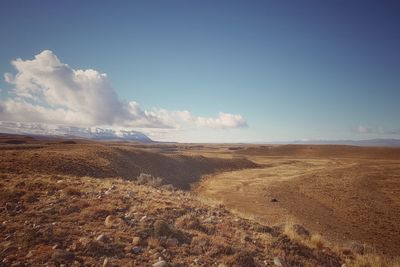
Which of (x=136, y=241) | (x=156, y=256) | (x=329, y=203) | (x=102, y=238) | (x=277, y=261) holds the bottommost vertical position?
(x=329, y=203)

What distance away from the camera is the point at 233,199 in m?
27.5

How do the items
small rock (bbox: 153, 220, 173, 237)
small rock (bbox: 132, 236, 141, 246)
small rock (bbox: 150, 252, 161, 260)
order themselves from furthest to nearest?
small rock (bbox: 153, 220, 173, 237), small rock (bbox: 132, 236, 141, 246), small rock (bbox: 150, 252, 161, 260)

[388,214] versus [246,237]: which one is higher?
[246,237]

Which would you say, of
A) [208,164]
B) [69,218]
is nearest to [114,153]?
[208,164]

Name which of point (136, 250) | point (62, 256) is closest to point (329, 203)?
point (136, 250)

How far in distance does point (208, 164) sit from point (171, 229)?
145 ft

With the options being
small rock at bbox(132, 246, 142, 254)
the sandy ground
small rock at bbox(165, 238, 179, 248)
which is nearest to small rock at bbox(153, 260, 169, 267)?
small rock at bbox(132, 246, 142, 254)

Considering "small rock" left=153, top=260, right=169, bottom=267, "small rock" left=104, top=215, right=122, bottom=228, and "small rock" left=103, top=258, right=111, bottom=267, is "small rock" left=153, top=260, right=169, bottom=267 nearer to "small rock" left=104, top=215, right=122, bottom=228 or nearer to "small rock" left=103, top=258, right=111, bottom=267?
"small rock" left=103, top=258, right=111, bottom=267

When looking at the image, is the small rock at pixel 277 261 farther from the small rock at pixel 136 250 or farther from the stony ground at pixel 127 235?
the small rock at pixel 136 250

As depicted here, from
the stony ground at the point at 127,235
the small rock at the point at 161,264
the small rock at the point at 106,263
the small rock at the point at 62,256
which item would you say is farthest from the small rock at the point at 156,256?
the small rock at the point at 62,256

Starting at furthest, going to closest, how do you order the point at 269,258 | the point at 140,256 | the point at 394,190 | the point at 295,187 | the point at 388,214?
the point at 295,187 < the point at 394,190 < the point at 388,214 < the point at 269,258 < the point at 140,256

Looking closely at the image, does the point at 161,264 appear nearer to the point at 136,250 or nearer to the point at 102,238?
the point at 136,250

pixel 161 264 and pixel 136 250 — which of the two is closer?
pixel 161 264

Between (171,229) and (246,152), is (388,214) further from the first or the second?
(246,152)
